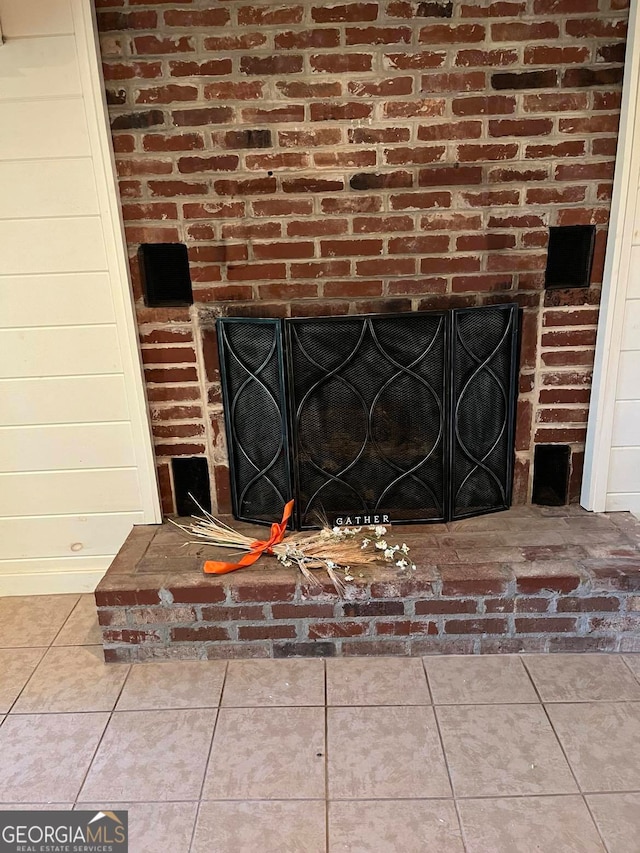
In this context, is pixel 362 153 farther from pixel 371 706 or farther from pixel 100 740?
pixel 100 740

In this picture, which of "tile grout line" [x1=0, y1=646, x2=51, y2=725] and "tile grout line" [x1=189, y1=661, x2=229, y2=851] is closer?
"tile grout line" [x1=189, y1=661, x2=229, y2=851]

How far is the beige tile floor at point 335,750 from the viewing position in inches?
53.1

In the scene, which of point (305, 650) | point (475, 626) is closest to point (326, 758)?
point (305, 650)

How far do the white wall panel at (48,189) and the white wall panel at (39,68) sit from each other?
0.20m

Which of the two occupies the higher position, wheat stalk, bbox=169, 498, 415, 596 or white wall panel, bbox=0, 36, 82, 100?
white wall panel, bbox=0, 36, 82, 100

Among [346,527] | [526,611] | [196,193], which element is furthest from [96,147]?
[526,611]

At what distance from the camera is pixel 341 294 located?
205cm

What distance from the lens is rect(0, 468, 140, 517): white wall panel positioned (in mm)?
2195

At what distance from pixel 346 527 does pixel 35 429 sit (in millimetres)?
1150

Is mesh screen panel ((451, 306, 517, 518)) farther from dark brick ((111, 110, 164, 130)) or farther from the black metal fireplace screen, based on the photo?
dark brick ((111, 110, 164, 130))

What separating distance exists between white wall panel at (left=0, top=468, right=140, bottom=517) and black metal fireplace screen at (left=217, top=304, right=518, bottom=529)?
39 cm

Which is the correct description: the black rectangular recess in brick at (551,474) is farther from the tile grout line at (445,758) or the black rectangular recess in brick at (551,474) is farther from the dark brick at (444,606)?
the tile grout line at (445,758)

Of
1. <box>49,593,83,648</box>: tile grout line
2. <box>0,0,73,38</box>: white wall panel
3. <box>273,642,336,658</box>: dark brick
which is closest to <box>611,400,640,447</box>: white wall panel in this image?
<box>273,642,336,658</box>: dark brick

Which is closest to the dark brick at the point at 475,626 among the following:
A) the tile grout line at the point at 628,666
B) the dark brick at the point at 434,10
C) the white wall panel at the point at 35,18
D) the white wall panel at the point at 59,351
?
the tile grout line at the point at 628,666
